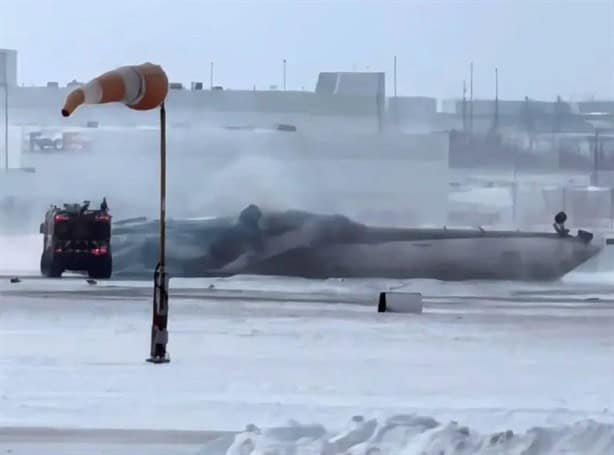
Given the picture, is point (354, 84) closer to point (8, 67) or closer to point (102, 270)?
point (102, 270)

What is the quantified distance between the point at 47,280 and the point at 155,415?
1.01m

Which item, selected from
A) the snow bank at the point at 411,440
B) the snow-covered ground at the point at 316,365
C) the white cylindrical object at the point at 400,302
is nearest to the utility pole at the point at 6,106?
the snow-covered ground at the point at 316,365

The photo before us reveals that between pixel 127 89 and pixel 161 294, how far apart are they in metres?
0.91

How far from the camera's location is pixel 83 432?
17.5 feet

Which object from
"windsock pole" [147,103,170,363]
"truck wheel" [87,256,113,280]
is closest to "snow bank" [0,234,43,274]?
"truck wheel" [87,256,113,280]

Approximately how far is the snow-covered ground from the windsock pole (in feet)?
0.17

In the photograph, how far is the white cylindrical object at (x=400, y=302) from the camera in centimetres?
610

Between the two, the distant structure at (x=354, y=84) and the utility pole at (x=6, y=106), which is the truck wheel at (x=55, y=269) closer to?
the utility pole at (x=6, y=106)

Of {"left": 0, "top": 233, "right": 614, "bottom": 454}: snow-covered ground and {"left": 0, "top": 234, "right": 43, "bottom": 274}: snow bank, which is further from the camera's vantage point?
{"left": 0, "top": 234, "right": 43, "bottom": 274}: snow bank

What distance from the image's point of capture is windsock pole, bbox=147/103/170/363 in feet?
19.1

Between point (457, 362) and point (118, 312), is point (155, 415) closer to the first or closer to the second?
point (118, 312)

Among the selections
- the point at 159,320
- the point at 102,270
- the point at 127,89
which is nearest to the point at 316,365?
the point at 159,320

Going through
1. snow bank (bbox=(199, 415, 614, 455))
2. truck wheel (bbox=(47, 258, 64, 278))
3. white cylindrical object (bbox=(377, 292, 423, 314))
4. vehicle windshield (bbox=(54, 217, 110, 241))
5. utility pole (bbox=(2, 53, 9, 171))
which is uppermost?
utility pole (bbox=(2, 53, 9, 171))

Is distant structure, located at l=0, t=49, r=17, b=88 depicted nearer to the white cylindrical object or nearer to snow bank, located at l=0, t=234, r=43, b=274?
snow bank, located at l=0, t=234, r=43, b=274
